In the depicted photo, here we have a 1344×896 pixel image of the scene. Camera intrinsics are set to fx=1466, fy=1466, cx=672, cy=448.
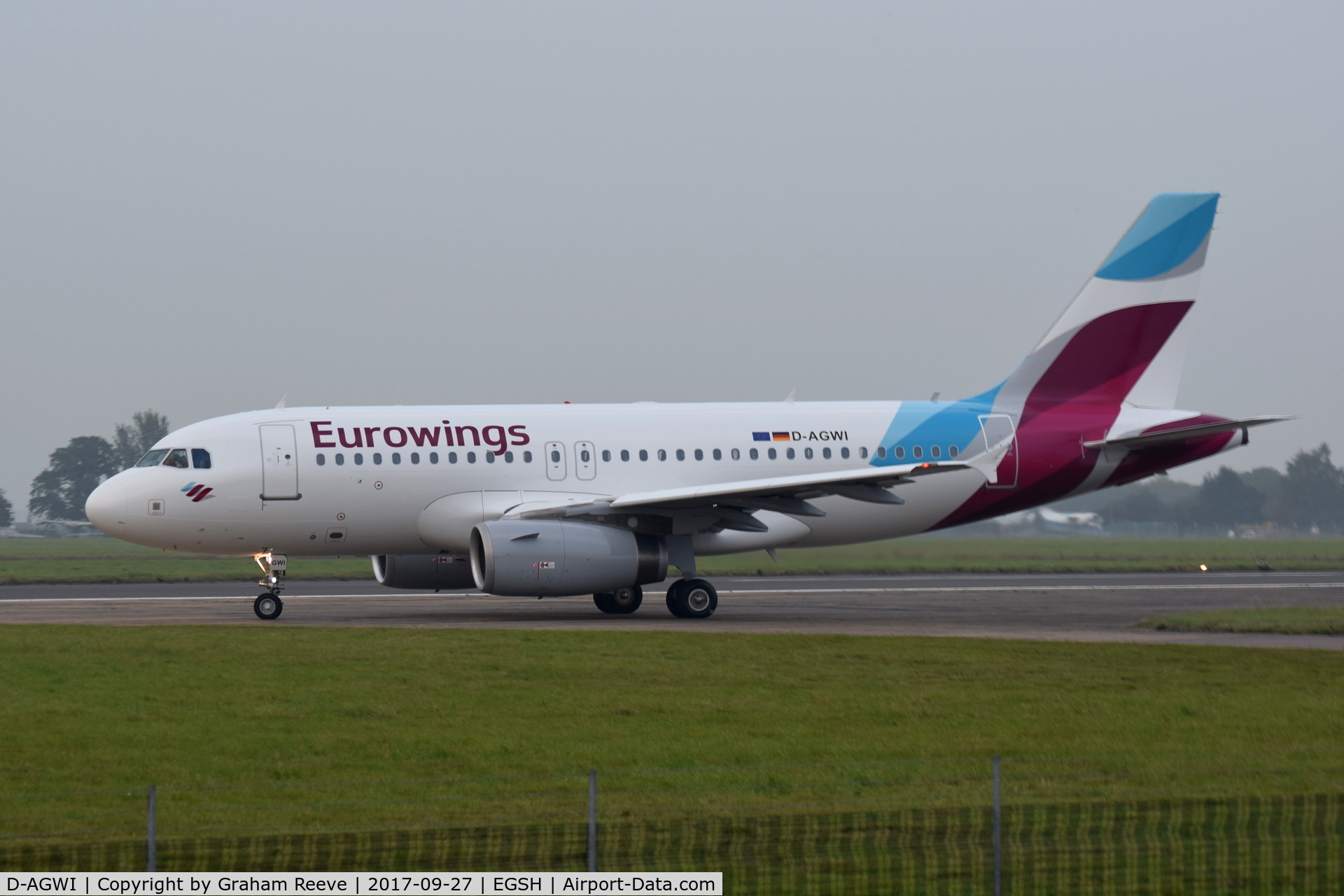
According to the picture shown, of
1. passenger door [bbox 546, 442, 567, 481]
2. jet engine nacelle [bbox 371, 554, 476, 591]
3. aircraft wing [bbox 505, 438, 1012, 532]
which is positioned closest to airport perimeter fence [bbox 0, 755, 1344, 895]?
aircraft wing [bbox 505, 438, 1012, 532]

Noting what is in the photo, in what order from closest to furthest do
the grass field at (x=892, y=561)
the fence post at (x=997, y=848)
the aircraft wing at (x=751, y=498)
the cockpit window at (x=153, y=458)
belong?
1. the fence post at (x=997, y=848)
2. the aircraft wing at (x=751, y=498)
3. the cockpit window at (x=153, y=458)
4. the grass field at (x=892, y=561)

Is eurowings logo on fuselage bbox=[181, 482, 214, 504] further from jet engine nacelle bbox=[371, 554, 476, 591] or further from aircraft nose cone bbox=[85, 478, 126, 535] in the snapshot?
jet engine nacelle bbox=[371, 554, 476, 591]

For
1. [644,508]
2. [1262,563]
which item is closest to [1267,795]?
[644,508]

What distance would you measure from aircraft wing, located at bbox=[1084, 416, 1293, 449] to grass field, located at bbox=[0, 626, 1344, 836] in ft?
29.2

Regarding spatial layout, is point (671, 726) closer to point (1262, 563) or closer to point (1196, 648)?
point (1196, 648)

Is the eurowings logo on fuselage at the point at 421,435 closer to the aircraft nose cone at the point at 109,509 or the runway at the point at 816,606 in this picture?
the runway at the point at 816,606

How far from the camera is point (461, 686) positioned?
1673 centimetres

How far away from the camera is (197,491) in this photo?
86.6 ft

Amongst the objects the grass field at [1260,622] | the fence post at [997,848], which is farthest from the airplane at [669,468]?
the fence post at [997,848]

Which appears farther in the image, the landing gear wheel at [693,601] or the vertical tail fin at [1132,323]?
the vertical tail fin at [1132,323]

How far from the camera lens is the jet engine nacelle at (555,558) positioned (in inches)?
961

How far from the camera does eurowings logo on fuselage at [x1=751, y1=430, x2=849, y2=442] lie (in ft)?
93.7

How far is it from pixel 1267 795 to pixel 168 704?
34.8 ft

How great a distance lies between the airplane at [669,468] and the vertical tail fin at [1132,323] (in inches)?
1.6
